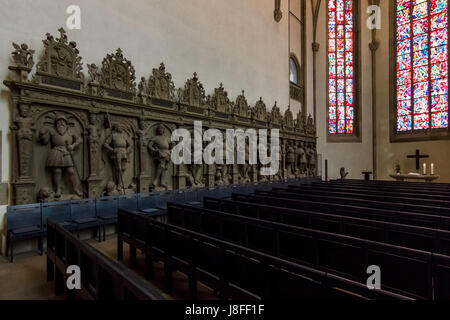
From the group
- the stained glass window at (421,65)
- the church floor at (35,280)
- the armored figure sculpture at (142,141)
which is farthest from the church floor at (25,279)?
the stained glass window at (421,65)

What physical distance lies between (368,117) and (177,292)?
19349 millimetres

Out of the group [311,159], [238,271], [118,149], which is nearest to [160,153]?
[118,149]

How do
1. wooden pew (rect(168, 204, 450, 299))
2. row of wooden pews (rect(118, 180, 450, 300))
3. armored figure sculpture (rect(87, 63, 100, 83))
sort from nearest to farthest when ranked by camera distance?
row of wooden pews (rect(118, 180, 450, 300))
wooden pew (rect(168, 204, 450, 299))
armored figure sculpture (rect(87, 63, 100, 83))

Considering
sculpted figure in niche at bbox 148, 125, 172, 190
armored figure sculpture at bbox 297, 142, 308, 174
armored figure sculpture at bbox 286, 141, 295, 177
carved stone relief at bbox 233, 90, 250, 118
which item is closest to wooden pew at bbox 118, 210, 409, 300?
sculpted figure in niche at bbox 148, 125, 172, 190

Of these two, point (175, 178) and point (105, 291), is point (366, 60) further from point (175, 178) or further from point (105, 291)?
point (105, 291)

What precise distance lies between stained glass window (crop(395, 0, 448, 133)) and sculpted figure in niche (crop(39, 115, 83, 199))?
19203mm

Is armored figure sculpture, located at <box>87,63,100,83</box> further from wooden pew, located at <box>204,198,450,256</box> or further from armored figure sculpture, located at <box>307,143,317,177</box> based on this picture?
armored figure sculpture, located at <box>307,143,317,177</box>

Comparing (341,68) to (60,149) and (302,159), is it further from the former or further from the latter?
(60,149)

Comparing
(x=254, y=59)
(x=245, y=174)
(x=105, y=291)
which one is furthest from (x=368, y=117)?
(x=105, y=291)

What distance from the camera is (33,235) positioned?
5.13 m

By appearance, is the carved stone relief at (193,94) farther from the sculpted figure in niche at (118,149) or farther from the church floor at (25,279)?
the church floor at (25,279)

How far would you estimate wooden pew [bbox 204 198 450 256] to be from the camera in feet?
10.9

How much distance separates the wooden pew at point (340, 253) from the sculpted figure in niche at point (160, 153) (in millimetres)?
4023

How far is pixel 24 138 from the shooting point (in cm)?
567
